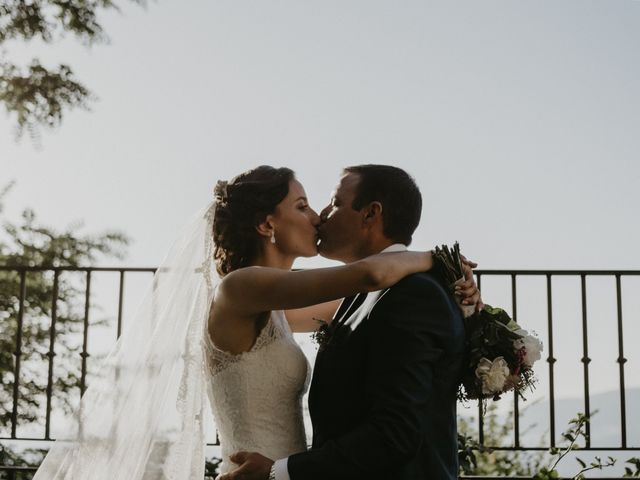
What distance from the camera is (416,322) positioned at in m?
2.55

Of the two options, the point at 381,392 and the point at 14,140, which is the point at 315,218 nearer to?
the point at 381,392

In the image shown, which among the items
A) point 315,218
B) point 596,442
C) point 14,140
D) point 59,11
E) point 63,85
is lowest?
point 596,442

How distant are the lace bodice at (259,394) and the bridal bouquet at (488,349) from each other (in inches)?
26.4

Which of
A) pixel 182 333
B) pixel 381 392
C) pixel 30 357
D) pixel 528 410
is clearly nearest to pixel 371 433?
pixel 381 392

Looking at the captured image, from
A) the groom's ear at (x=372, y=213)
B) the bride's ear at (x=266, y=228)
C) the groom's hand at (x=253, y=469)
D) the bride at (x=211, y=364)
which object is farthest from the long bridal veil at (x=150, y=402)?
the groom's ear at (x=372, y=213)

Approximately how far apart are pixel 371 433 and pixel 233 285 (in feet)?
2.57

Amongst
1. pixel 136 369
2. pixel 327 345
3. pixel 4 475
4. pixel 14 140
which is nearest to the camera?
pixel 327 345

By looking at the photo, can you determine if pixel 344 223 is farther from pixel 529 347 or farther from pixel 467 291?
pixel 529 347

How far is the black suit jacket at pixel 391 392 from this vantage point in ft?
8.16

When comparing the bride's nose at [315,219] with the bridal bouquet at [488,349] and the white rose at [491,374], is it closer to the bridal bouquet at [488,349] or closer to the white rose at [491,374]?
the bridal bouquet at [488,349]

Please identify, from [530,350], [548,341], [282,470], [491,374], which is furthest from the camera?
[548,341]

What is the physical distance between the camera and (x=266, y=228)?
336cm

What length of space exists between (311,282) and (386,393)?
48cm

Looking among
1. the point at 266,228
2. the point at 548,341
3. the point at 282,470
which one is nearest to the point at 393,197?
the point at 266,228
